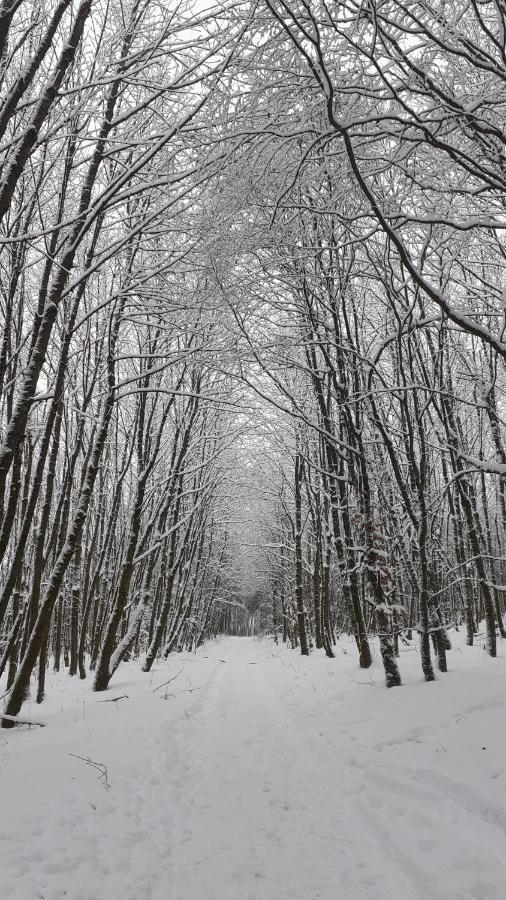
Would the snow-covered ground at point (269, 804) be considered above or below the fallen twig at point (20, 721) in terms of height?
below

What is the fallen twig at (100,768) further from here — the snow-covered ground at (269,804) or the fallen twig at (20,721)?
the fallen twig at (20,721)

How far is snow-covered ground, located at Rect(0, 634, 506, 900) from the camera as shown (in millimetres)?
3096

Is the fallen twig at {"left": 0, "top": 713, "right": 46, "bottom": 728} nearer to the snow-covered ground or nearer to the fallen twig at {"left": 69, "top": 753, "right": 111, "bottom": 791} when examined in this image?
the snow-covered ground

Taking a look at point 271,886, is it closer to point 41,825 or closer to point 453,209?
point 41,825

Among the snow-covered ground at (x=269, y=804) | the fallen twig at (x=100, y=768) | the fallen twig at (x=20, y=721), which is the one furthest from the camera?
the fallen twig at (x=20, y=721)

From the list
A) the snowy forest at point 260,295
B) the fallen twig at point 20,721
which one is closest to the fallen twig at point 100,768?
the snowy forest at point 260,295

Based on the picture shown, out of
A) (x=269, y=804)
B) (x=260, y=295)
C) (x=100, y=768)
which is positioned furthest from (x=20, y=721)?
(x=260, y=295)

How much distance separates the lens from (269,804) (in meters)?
4.46

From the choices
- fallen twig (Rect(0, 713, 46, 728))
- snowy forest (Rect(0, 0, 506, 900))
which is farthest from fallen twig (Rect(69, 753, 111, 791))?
fallen twig (Rect(0, 713, 46, 728))

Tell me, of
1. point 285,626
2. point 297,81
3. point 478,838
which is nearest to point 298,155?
point 297,81

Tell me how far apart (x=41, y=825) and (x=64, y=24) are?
24.6 feet

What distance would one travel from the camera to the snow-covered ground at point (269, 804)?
3.10 m

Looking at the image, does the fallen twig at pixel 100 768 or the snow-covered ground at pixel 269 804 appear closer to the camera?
the snow-covered ground at pixel 269 804

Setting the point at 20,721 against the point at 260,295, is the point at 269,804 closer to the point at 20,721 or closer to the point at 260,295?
the point at 20,721
